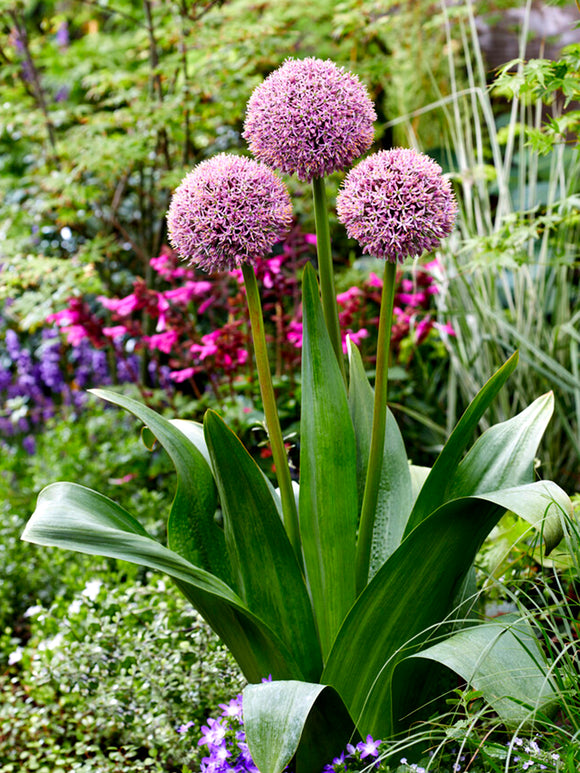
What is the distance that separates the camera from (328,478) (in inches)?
59.4

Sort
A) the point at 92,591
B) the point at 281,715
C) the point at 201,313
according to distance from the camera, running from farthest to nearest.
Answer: the point at 201,313 < the point at 92,591 < the point at 281,715

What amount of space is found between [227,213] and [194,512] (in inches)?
26.9

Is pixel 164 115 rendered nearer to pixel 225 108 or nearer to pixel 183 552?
pixel 225 108

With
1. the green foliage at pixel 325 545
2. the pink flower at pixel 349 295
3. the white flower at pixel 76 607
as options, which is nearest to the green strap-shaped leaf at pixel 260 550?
the green foliage at pixel 325 545

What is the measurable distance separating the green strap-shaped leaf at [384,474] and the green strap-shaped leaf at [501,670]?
402 mm

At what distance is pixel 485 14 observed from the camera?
5176mm

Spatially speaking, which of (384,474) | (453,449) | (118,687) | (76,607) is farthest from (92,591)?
(453,449)

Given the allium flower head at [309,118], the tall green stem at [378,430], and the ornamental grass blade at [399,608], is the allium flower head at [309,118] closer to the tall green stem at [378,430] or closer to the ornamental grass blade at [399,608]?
the tall green stem at [378,430]

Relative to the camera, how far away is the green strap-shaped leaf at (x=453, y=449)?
142 centimetres

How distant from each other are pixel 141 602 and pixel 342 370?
1.18 metres

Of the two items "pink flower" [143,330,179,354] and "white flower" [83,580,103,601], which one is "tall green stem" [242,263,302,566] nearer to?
"white flower" [83,580,103,601]

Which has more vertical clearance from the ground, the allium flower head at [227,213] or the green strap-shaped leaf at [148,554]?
the allium flower head at [227,213]

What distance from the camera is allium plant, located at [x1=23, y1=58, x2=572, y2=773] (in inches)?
48.3

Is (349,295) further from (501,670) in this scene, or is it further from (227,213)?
(501,670)
